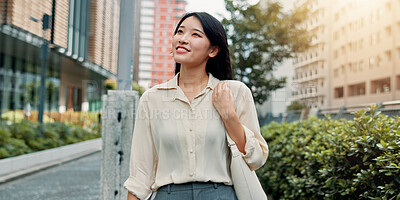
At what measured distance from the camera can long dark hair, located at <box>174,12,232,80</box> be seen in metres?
1.86

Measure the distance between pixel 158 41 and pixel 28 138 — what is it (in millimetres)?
8437

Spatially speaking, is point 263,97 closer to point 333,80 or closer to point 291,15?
point 291,15

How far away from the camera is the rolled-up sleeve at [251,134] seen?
175 centimetres

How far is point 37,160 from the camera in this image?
11852mm

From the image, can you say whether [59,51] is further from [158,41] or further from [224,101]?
[224,101]

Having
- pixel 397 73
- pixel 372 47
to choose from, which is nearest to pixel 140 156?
pixel 397 73

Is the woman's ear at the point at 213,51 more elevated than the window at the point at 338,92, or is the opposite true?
the window at the point at 338,92

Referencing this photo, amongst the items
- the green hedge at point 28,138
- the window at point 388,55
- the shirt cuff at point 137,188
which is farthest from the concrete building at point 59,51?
the window at point 388,55

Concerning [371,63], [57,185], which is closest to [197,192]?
[57,185]

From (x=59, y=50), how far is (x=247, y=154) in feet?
79.0

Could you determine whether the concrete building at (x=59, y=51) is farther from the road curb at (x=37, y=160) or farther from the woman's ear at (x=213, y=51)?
the woman's ear at (x=213, y=51)

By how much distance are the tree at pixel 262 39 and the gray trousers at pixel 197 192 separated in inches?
674

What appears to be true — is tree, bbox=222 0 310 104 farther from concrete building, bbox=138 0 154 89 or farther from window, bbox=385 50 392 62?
concrete building, bbox=138 0 154 89

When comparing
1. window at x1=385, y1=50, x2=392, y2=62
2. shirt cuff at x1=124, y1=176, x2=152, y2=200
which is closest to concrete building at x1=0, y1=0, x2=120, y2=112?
shirt cuff at x1=124, y1=176, x2=152, y2=200
